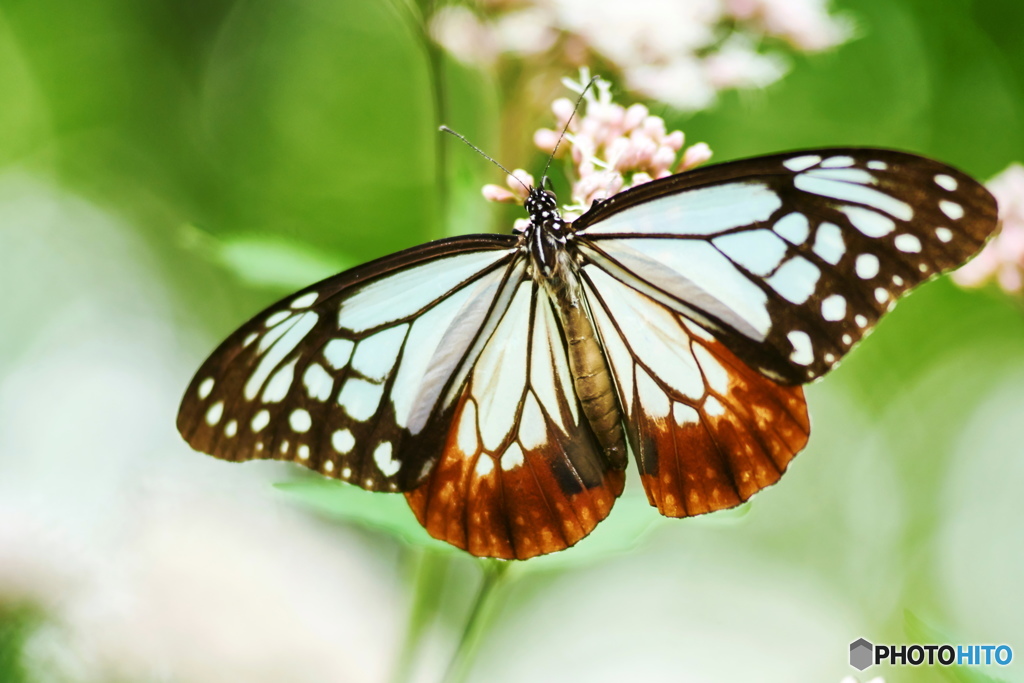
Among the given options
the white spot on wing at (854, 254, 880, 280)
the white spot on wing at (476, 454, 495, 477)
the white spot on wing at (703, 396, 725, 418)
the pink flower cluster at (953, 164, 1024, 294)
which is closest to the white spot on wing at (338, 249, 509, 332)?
the white spot on wing at (476, 454, 495, 477)

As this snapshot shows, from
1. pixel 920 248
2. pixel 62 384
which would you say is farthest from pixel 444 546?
pixel 62 384

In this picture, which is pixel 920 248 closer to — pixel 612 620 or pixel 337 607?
pixel 337 607

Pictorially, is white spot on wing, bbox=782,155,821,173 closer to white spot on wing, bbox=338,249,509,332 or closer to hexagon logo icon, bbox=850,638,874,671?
white spot on wing, bbox=338,249,509,332

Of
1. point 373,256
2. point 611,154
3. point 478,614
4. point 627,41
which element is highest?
point 373,256

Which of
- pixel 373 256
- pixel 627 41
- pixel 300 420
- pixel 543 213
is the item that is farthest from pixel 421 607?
pixel 373 256

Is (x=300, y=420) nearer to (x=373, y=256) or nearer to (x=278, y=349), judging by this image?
(x=278, y=349)

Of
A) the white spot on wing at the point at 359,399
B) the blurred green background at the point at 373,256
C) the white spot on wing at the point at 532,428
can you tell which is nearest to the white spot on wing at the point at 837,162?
the white spot on wing at the point at 532,428
